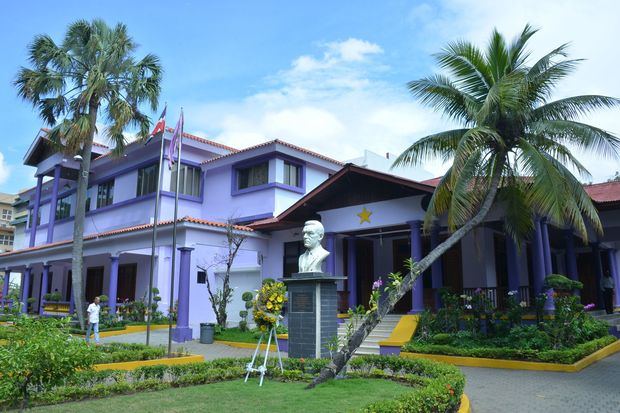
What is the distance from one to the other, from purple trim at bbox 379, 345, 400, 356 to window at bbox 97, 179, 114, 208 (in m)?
18.9

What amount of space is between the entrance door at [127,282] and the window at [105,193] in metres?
3.71

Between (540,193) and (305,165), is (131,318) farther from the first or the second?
(540,193)

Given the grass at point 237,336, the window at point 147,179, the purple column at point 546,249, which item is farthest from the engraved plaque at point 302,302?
the window at point 147,179

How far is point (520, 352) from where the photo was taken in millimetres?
11156

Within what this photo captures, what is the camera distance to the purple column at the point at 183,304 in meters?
16.2

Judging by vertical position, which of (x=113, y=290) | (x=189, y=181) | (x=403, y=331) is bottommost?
(x=403, y=331)

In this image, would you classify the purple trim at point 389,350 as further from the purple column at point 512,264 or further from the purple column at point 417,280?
the purple column at point 512,264

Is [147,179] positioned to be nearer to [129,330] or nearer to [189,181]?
[189,181]

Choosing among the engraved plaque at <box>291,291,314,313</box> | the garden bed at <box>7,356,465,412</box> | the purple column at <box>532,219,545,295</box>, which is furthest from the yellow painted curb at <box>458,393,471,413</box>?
the purple column at <box>532,219,545,295</box>

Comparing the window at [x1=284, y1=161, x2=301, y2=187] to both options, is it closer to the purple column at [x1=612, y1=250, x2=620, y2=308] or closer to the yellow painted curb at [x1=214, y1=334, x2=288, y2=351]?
the yellow painted curb at [x1=214, y1=334, x2=288, y2=351]

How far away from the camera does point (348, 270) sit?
17.9 meters

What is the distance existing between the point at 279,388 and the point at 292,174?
14.5 meters

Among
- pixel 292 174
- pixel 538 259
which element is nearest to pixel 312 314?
pixel 538 259

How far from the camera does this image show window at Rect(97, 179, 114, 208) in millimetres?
26883
